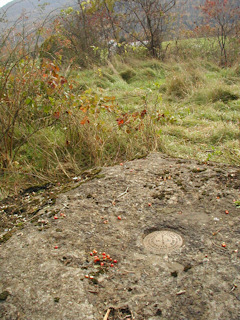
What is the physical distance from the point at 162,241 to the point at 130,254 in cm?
27

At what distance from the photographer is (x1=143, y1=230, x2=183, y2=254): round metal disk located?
2.27 metres

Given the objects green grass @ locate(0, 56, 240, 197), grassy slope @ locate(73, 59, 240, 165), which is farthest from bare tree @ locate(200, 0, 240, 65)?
green grass @ locate(0, 56, 240, 197)

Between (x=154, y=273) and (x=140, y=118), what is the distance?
101 inches

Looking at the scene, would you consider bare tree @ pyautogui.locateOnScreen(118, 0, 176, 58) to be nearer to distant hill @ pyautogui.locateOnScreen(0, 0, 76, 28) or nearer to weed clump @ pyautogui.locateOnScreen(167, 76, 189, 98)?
weed clump @ pyautogui.locateOnScreen(167, 76, 189, 98)

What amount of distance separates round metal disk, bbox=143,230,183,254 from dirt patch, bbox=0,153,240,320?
1.3 inches

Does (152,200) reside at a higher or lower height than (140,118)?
lower

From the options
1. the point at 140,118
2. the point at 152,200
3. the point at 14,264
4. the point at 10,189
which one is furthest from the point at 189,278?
the point at 140,118

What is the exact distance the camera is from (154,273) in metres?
2.06

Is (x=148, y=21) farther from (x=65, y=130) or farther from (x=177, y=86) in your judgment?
(x=65, y=130)

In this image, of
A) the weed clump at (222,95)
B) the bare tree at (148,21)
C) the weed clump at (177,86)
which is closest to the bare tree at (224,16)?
the bare tree at (148,21)

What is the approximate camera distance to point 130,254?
223cm

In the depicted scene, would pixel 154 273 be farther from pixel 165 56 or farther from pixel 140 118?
pixel 165 56

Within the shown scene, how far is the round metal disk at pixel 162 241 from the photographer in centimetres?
227

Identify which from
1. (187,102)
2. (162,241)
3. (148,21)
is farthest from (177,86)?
(162,241)
